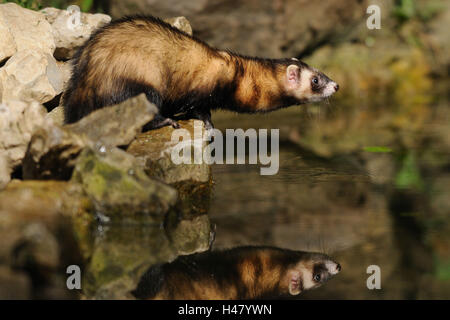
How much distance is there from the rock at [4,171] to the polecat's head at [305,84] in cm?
219

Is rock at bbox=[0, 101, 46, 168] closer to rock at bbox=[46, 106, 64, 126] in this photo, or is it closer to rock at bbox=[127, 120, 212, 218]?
rock at bbox=[127, 120, 212, 218]

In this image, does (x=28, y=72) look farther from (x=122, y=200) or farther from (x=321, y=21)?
(x=321, y=21)

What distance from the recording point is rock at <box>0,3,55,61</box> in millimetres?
4625

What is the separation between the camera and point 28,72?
4434mm

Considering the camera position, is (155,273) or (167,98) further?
(167,98)

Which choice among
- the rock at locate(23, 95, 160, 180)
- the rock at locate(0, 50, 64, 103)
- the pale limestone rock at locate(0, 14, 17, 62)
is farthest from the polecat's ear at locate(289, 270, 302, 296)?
the pale limestone rock at locate(0, 14, 17, 62)

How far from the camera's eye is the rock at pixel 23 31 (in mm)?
4625

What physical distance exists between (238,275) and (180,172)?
1.18 m

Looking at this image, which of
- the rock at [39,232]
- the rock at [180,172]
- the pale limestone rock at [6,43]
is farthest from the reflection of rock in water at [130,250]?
the pale limestone rock at [6,43]

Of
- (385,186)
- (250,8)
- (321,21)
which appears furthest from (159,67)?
(321,21)

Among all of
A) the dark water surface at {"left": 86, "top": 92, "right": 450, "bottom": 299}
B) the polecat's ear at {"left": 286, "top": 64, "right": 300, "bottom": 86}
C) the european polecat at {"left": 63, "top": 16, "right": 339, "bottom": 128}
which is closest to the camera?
the dark water surface at {"left": 86, "top": 92, "right": 450, "bottom": 299}

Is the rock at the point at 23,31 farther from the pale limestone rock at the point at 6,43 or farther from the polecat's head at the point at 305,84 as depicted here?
the polecat's head at the point at 305,84

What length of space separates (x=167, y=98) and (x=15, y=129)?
3.82 feet

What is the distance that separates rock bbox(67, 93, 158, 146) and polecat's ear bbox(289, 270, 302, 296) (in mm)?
1398
